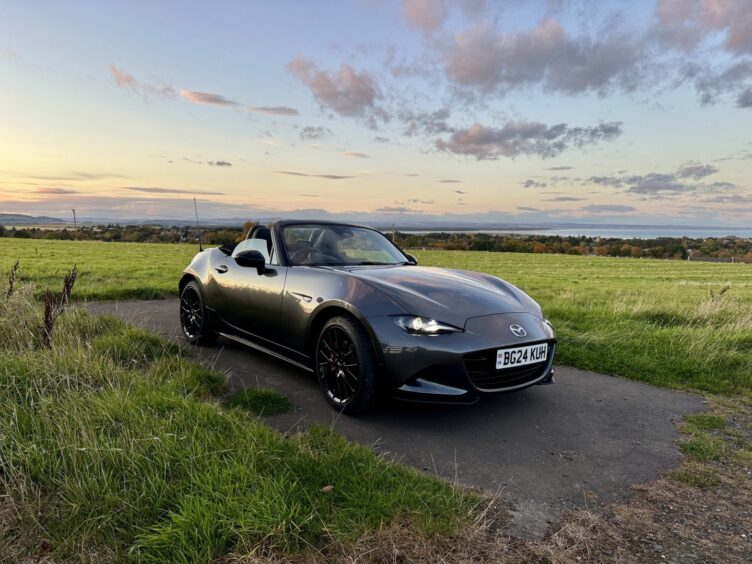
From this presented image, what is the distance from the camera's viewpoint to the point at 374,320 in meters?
3.36

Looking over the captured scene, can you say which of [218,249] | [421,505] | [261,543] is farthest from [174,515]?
[218,249]

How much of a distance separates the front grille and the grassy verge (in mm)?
867

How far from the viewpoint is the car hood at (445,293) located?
3.38 meters

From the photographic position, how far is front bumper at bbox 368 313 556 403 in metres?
3.18

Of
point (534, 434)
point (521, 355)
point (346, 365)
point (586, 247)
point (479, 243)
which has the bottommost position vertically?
point (586, 247)

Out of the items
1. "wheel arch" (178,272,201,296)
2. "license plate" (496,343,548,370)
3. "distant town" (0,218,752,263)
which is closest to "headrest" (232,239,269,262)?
"wheel arch" (178,272,201,296)

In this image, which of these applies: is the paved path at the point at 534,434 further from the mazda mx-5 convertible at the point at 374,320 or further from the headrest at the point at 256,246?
the headrest at the point at 256,246

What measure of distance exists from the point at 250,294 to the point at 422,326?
203 centimetres

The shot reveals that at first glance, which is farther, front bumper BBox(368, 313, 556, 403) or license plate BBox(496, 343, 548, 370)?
license plate BBox(496, 343, 548, 370)

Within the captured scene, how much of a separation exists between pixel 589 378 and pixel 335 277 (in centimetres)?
281

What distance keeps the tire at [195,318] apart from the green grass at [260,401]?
1.70 metres

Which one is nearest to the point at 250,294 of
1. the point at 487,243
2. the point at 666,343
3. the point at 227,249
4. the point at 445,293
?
the point at 227,249

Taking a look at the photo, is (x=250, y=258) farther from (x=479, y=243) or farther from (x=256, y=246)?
(x=479, y=243)

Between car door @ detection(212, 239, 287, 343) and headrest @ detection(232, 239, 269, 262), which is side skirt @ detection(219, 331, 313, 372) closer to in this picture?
car door @ detection(212, 239, 287, 343)
